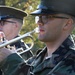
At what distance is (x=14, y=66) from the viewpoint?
3.51 m

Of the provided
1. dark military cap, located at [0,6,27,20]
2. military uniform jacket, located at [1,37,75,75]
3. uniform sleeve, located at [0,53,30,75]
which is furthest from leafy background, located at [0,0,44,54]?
military uniform jacket, located at [1,37,75,75]

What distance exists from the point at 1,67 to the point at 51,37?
2.28 feet

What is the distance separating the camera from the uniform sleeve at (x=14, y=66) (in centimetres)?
346

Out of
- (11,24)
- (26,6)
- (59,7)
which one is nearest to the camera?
(59,7)

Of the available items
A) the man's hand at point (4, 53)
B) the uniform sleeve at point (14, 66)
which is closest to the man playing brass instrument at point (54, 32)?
the uniform sleeve at point (14, 66)

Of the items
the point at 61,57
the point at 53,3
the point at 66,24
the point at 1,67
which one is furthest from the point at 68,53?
the point at 1,67

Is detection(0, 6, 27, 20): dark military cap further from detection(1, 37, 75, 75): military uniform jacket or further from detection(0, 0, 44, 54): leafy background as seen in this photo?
detection(0, 0, 44, 54): leafy background

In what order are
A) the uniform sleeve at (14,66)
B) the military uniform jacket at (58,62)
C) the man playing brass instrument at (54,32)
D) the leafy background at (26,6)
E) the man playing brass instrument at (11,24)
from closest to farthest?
the military uniform jacket at (58,62) → the man playing brass instrument at (54,32) → the uniform sleeve at (14,66) → the man playing brass instrument at (11,24) → the leafy background at (26,6)

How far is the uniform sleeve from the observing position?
3.46 m

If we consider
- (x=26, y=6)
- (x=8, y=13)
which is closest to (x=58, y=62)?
(x=8, y=13)

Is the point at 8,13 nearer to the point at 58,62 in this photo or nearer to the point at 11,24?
the point at 11,24

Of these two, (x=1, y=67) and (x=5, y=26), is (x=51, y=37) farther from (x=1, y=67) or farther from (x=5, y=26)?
(x=5, y=26)

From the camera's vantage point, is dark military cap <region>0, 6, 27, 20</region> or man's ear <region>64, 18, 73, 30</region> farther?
dark military cap <region>0, 6, 27, 20</region>

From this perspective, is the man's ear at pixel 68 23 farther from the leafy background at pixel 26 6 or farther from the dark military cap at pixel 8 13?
the leafy background at pixel 26 6
